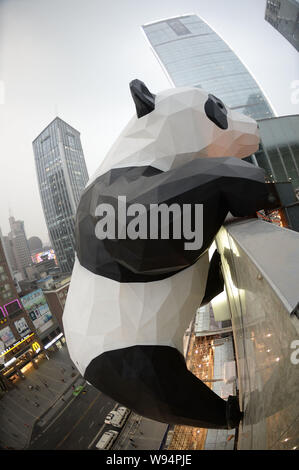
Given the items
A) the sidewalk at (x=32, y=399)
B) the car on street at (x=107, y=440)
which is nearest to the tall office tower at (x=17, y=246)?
the sidewalk at (x=32, y=399)

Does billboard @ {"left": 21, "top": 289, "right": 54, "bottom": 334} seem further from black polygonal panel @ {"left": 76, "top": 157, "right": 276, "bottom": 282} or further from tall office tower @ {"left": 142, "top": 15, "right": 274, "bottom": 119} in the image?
tall office tower @ {"left": 142, "top": 15, "right": 274, "bottom": 119}

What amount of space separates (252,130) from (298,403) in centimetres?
290

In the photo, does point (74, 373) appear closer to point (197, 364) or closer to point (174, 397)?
point (197, 364)

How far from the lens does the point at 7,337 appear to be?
19.2m

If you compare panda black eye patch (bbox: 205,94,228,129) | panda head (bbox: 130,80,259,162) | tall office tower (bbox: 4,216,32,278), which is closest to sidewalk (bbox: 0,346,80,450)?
panda head (bbox: 130,80,259,162)

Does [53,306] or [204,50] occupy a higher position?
[204,50]

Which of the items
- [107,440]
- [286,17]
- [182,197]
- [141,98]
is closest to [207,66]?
[286,17]

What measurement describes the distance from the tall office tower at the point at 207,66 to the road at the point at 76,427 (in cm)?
3493

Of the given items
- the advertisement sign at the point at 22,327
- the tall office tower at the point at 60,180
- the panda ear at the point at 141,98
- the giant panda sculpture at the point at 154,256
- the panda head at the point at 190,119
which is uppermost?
the tall office tower at the point at 60,180

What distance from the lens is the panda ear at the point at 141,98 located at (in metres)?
2.32

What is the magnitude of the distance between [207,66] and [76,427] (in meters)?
41.3

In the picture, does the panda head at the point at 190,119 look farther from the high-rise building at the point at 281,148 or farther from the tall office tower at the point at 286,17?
the tall office tower at the point at 286,17

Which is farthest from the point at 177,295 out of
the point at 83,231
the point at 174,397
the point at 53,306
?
the point at 53,306
